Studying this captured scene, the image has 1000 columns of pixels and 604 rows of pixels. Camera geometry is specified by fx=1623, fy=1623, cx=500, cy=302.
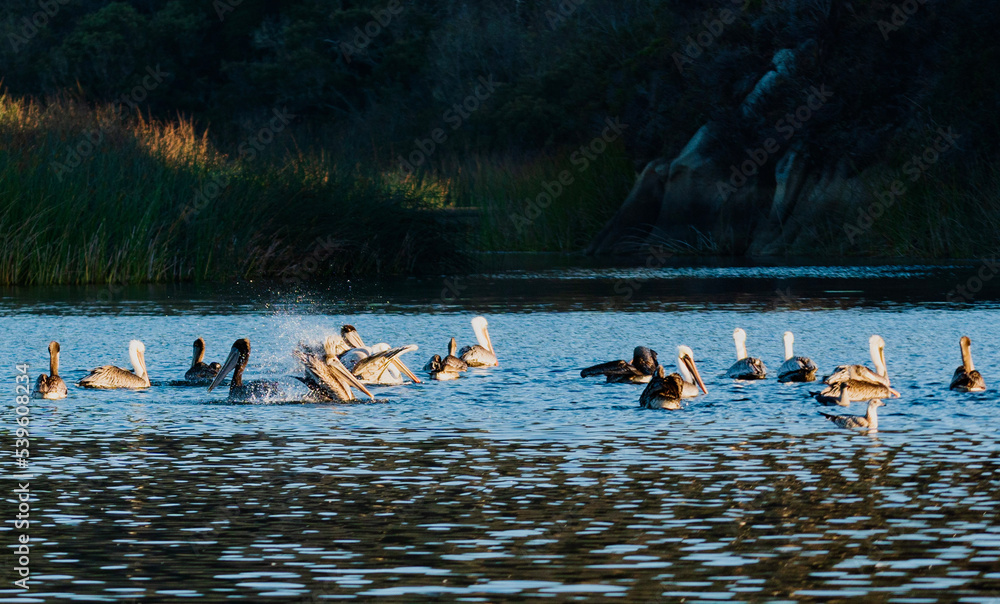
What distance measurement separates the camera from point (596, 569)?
656 centimetres

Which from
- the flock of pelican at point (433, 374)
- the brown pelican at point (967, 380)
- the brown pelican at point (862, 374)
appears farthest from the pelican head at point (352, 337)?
the brown pelican at point (967, 380)

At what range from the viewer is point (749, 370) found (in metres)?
13.8

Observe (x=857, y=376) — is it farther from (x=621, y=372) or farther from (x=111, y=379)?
(x=111, y=379)

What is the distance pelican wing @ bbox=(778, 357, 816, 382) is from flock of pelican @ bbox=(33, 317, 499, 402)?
280 centimetres

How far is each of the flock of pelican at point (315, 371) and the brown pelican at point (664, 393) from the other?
7.54ft

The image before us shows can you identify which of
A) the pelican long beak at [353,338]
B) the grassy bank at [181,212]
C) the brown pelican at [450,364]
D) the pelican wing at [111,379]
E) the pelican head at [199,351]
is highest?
the grassy bank at [181,212]

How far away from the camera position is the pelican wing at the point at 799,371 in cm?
1348

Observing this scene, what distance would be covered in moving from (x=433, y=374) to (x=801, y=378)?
3219mm

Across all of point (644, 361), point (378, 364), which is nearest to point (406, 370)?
point (378, 364)

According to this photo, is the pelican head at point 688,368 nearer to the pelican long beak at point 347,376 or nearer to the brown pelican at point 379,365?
the brown pelican at point 379,365

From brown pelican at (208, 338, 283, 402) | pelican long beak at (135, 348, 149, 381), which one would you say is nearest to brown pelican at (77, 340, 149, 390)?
pelican long beak at (135, 348, 149, 381)

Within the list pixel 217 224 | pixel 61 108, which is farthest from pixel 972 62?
pixel 61 108

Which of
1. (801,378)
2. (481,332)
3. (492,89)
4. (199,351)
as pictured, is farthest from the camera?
(492,89)

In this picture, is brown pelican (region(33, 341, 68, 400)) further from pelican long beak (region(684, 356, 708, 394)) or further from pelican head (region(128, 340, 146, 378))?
pelican long beak (region(684, 356, 708, 394))
